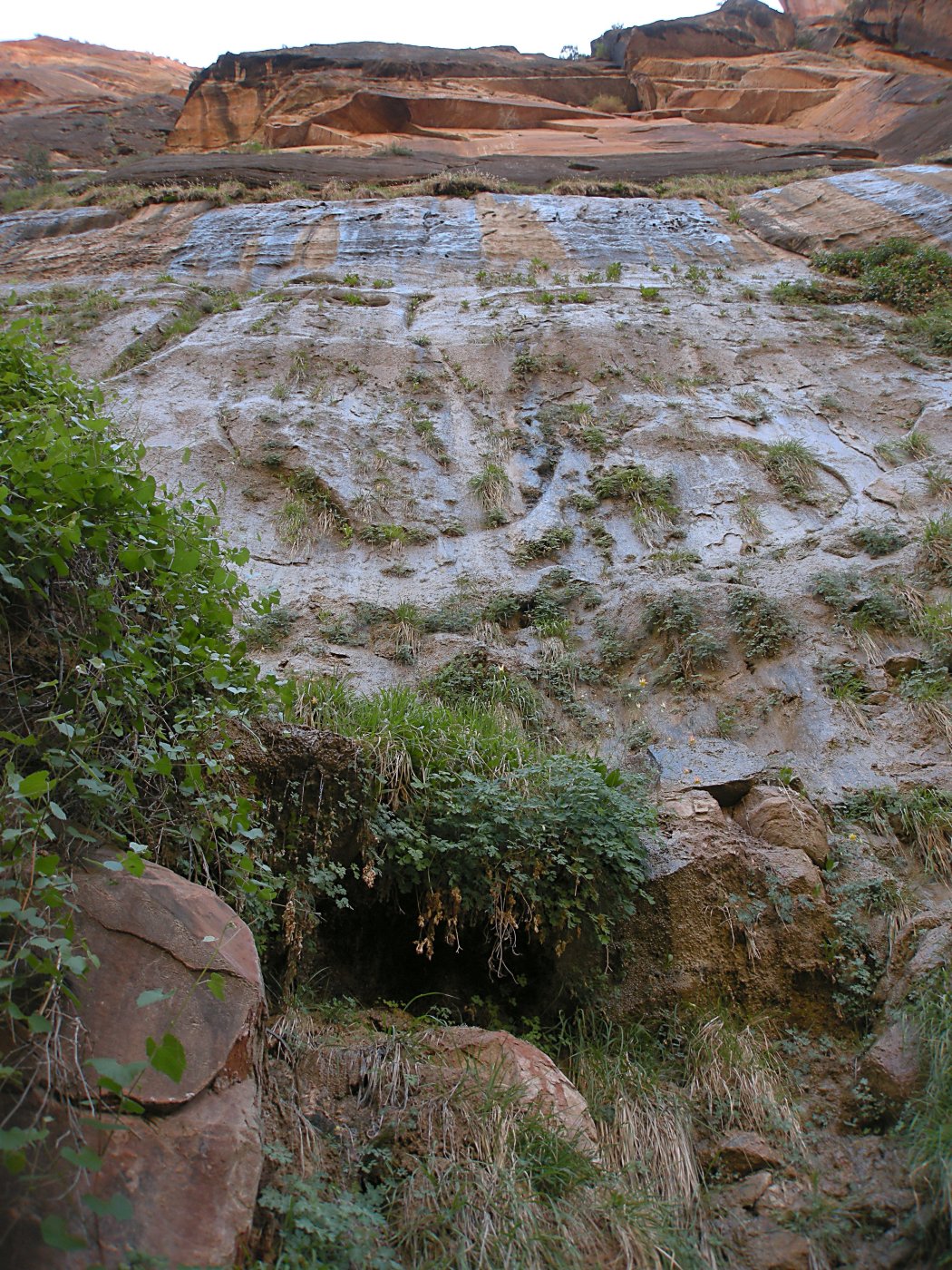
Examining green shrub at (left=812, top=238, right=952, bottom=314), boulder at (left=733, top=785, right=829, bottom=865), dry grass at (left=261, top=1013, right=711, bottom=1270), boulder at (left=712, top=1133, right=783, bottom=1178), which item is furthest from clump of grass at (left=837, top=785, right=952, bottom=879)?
green shrub at (left=812, top=238, right=952, bottom=314)

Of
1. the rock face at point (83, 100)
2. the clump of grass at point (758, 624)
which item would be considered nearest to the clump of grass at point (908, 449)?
the clump of grass at point (758, 624)

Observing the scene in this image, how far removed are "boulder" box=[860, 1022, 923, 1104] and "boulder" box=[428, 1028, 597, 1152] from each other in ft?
4.50

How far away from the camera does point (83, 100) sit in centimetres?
2495

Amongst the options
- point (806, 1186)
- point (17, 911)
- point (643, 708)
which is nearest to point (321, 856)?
point (17, 911)

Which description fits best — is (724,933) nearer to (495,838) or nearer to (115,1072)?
(495,838)

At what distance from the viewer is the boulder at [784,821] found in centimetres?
540

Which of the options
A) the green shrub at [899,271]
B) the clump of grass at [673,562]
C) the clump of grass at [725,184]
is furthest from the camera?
the clump of grass at [725,184]

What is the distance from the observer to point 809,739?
629 cm

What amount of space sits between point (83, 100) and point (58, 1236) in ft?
98.3

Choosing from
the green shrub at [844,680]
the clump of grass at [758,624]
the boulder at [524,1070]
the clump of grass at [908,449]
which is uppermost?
the clump of grass at [908,449]

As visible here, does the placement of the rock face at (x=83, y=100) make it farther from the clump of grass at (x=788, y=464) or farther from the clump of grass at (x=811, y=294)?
the clump of grass at (x=788, y=464)

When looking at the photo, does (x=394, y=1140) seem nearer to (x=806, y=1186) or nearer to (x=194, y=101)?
(x=806, y=1186)

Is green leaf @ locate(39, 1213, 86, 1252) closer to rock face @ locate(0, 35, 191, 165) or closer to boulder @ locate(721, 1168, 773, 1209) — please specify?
boulder @ locate(721, 1168, 773, 1209)

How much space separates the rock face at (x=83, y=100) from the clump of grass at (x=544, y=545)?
18079mm
